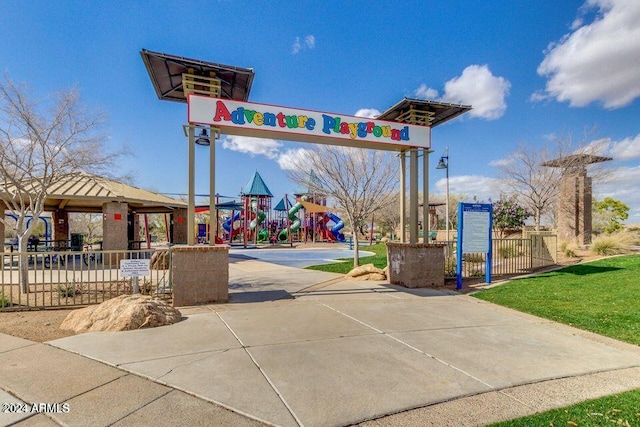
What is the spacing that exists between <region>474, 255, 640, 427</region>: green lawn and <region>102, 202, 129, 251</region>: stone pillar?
50.1 ft

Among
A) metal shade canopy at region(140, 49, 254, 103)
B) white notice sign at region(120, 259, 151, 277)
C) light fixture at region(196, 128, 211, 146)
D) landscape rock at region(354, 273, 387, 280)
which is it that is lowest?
landscape rock at region(354, 273, 387, 280)

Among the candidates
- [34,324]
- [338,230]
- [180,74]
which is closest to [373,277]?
[180,74]

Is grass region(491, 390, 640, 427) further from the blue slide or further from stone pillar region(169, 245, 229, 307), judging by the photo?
the blue slide

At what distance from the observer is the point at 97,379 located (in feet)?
11.6

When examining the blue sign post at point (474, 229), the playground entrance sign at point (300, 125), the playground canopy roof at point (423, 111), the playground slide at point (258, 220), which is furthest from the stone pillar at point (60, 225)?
the blue sign post at point (474, 229)

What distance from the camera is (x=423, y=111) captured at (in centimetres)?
1009

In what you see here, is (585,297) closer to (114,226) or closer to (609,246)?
(609,246)

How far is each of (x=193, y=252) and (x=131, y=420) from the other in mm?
4909

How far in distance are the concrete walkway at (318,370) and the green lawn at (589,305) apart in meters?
0.20

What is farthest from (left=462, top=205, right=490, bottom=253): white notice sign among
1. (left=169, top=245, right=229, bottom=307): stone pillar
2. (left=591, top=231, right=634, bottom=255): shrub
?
(left=591, top=231, right=634, bottom=255): shrub

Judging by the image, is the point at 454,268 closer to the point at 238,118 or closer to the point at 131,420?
the point at 238,118

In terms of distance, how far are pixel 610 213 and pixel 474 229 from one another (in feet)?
131

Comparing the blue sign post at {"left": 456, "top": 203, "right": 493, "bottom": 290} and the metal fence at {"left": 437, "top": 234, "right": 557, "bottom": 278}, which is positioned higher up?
the blue sign post at {"left": 456, "top": 203, "right": 493, "bottom": 290}

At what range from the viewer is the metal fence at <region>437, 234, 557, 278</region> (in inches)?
481
